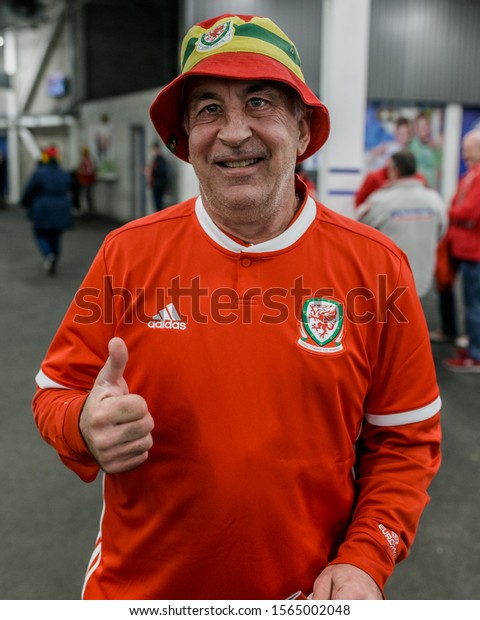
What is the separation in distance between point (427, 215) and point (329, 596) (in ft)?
12.7

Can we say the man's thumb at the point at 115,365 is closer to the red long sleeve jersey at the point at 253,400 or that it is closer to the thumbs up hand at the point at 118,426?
→ the thumbs up hand at the point at 118,426

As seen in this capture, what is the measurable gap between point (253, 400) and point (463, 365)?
4.35 m

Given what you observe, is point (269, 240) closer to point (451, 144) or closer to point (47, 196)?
point (47, 196)

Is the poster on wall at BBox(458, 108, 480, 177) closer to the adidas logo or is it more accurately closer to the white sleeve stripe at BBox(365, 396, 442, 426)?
the white sleeve stripe at BBox(365, 396, 442, 426)

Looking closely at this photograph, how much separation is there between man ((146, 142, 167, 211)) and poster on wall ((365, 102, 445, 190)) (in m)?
4.16

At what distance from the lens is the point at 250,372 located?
1.24 m

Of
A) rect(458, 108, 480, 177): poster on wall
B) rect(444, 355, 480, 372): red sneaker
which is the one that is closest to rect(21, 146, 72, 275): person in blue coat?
rect(444, 355, 480, 372): red sneaker

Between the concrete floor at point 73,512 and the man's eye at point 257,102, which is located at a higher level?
the man's eye at point 257,102

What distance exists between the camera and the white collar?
1319 mm

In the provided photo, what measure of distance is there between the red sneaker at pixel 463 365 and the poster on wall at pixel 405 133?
26.4ft

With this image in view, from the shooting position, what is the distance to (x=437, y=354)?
5.54 meters

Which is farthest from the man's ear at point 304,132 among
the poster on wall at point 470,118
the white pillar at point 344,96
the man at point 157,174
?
the poster on wall at point 470,118

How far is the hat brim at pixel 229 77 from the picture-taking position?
1259mm

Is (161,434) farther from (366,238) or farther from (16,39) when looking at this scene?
(16,39)
